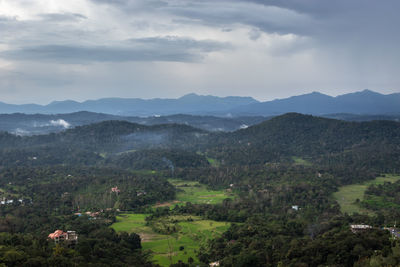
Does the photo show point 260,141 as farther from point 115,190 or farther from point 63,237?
point 63,237

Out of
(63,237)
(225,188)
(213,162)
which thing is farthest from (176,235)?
(213,162)

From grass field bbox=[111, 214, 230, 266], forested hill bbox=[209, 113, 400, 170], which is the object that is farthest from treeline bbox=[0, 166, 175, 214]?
forested hill bbox=[209, 113, 400, 170]

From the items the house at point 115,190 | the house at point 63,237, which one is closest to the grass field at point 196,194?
the house at point 115,190

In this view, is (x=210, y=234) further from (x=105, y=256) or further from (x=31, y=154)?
(x=31, y=154)

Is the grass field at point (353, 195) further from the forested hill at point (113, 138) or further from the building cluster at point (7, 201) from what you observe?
the forested hill at point (113, 138)

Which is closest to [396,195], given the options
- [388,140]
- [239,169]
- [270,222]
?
[270,222]

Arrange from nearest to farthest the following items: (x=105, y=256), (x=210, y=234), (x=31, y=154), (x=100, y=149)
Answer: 1. (x=105, y=256)
2. (x=210, y=234)
3. (x=31, y=154)
4. (x=100, y=149)
